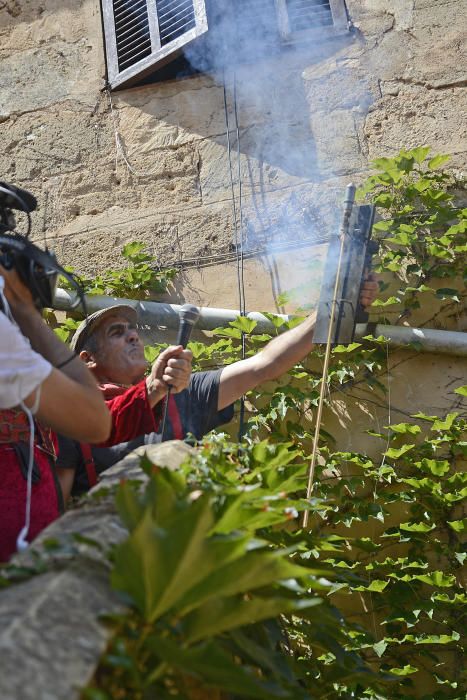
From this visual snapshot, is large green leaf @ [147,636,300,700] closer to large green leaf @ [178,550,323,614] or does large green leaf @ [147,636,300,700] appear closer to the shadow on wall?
large green leaf @ [178,550,323,614]

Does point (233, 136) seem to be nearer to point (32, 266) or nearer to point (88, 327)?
point (88, 327)

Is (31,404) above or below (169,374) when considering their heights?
above

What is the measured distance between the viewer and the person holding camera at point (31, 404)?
6.96 ft

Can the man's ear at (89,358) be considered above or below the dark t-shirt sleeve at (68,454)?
above

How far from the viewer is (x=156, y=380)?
11.4 ft

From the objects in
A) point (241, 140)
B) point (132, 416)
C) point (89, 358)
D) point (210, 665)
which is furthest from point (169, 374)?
point (241, 140)

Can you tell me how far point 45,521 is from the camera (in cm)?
280

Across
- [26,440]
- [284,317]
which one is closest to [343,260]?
[284,317]

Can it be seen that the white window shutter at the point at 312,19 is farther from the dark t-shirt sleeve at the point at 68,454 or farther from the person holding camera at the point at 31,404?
the person holding camera at the point at 31,404

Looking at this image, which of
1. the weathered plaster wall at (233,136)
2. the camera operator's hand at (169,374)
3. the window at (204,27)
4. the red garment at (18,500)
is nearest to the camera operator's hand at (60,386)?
the red garment at (18,500)

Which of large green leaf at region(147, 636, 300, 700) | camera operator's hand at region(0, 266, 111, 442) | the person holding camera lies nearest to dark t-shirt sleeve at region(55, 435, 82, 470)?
the person holding camera

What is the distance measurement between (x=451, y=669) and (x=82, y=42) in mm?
4364

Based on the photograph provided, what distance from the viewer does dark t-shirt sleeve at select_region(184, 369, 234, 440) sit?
3.82 m

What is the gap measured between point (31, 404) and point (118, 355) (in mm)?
1944
